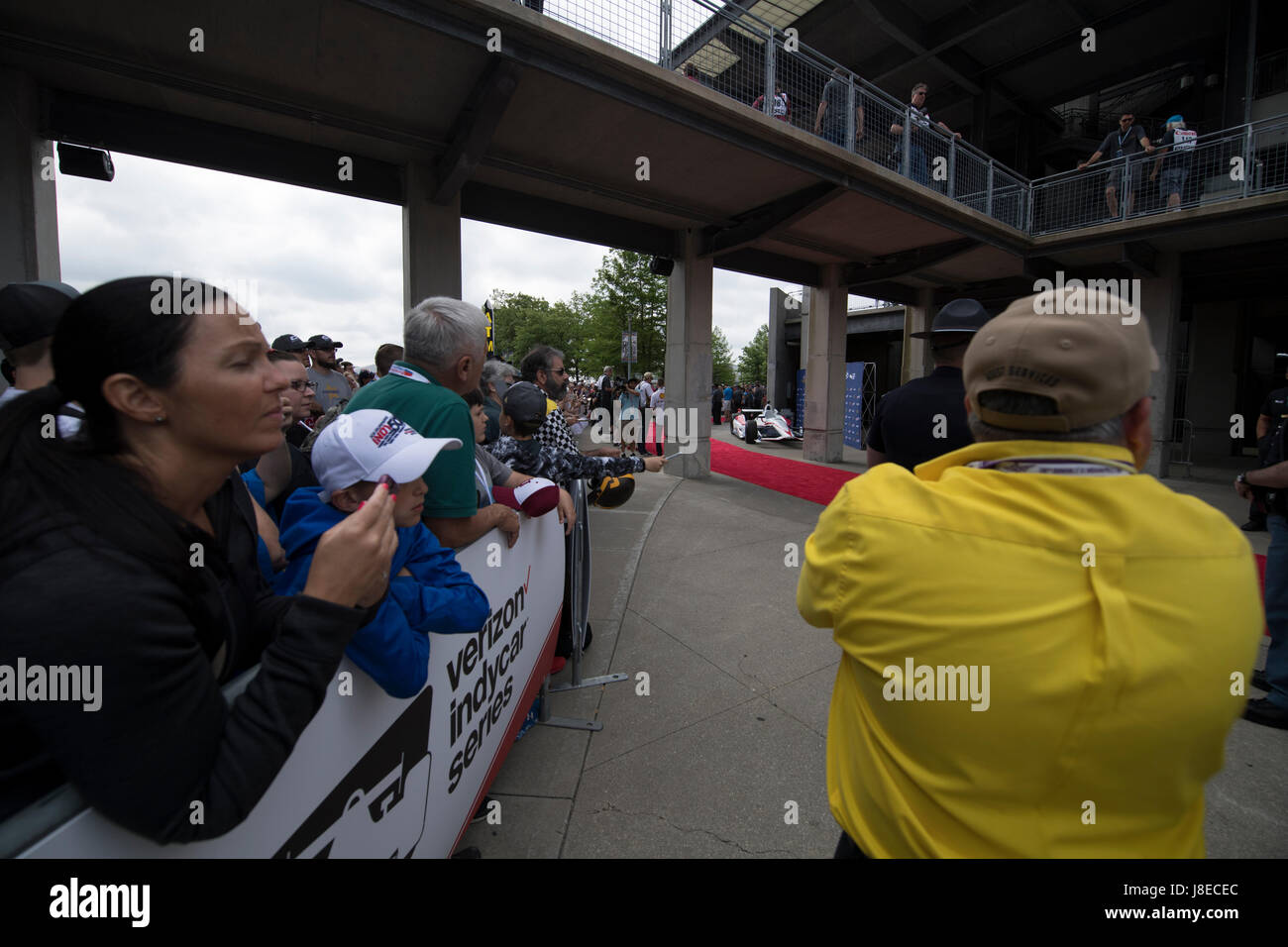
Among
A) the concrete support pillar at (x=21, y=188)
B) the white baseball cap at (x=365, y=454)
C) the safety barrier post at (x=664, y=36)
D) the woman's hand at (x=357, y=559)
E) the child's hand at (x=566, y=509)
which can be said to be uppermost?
the safety barrier post at (x=664, y=36)

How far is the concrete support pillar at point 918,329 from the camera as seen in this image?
16.5m

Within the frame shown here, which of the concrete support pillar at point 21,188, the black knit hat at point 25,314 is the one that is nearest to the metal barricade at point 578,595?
the black knit hat at point 25,314

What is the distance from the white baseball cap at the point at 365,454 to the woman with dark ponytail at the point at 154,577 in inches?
11.8

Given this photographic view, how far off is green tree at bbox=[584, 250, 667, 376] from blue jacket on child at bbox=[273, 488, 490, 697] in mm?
27731

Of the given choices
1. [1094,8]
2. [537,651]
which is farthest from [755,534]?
[1094,8]

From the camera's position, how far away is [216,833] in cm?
92

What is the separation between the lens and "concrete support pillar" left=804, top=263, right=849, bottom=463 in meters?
14.1

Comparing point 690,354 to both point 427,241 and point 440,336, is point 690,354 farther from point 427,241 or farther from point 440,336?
point 440,336

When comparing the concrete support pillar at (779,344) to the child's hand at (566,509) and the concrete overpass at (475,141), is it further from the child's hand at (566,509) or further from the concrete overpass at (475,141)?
the child's hand at (566,509)

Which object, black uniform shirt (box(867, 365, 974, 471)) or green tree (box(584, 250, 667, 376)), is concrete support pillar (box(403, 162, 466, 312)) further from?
green tree (box(584, 250, 667, 376))

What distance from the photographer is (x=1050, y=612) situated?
0.90 m

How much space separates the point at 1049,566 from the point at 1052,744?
0.93ft

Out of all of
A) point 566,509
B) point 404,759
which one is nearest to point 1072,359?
point 404,759

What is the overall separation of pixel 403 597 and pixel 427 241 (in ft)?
25.1
